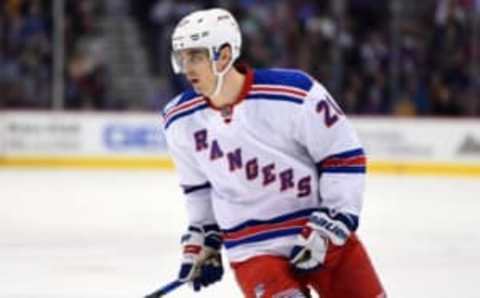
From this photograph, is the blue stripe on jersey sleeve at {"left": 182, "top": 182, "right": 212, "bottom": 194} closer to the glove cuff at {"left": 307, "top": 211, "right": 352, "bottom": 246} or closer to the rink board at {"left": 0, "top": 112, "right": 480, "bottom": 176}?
the glove cuff at {"left": 307, "top": 211, "right": 352, "bottom": 246}

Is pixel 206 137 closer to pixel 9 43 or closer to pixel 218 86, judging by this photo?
pixel 218 86

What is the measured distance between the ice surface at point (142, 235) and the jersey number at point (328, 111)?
5.85ft

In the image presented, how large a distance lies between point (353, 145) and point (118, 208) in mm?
4668

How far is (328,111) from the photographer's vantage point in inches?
Result: 115

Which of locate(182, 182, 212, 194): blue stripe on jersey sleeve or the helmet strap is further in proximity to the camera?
locate(182, 182, 212, 194): blue stripe on jersey sleeve

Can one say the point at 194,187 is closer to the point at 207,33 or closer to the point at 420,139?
the point at 207,33

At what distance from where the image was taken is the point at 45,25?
1057cm

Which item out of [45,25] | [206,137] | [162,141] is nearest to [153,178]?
[162,141]

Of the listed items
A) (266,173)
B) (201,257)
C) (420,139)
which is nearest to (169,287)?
(201,257)

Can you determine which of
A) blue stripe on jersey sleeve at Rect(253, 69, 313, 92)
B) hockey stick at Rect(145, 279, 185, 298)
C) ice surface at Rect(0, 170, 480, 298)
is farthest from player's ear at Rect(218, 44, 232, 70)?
ice surface at Rect(0, 170, 480, 298)

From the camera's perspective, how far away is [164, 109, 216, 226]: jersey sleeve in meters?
3.12

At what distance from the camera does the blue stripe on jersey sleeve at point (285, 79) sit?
2941 mm

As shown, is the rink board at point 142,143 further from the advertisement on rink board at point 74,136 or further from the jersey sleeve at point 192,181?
the jersey sleeve at point 192,181

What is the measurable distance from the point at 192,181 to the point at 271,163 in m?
0.30
